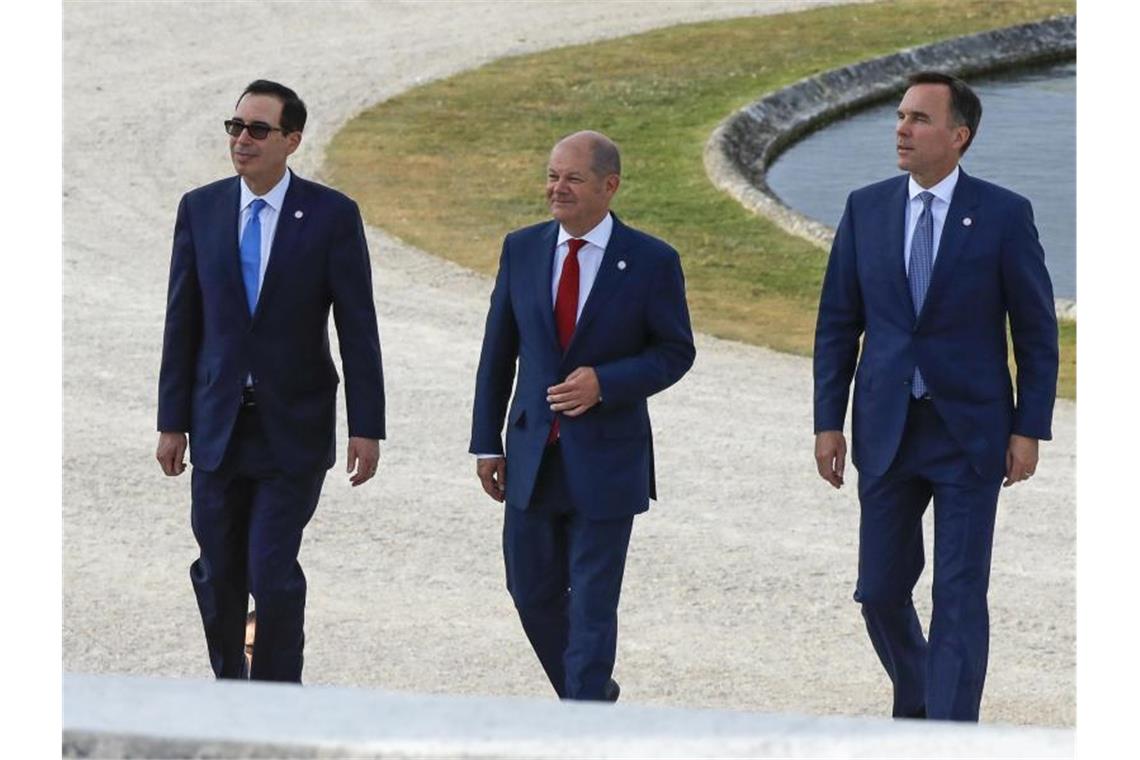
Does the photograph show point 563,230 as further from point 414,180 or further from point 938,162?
point 414,180

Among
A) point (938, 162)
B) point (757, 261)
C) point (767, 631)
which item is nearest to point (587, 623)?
point (938, 162)

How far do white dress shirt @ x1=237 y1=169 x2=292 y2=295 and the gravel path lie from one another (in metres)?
2.03

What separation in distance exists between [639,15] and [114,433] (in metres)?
15.9

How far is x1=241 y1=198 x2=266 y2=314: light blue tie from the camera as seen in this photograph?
6176 mm

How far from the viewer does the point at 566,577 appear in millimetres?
6184

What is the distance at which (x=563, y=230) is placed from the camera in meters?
6.02

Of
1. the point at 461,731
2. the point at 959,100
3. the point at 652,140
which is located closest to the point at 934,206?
the point at 959,100

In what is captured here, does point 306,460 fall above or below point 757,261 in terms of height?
below

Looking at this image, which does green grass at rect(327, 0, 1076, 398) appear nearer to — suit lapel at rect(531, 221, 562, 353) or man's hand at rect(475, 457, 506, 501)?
man's hand at rect(475, 457, 506, 501)

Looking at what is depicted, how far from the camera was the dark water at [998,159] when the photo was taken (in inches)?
714

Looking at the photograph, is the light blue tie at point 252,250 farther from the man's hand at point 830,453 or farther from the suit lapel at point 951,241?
the suit lapel at point 951,241

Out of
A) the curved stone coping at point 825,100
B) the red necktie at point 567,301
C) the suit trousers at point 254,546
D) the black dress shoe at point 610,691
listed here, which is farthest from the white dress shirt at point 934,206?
the curved stone coping at point 825,100

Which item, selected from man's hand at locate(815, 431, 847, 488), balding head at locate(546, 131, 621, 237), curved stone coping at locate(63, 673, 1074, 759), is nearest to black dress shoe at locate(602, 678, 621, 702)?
man's hand at locate(815, 431, 847, 488)

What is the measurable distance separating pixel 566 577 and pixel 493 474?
0.37 meters
